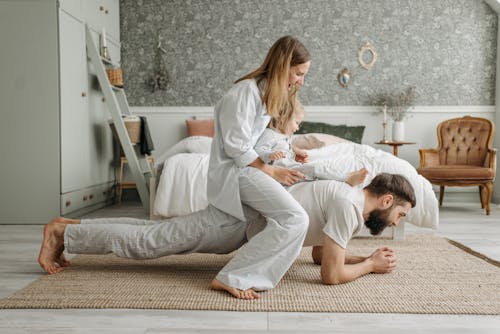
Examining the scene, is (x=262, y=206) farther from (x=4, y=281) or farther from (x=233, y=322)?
(x=4, y=281)

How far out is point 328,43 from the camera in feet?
18.8

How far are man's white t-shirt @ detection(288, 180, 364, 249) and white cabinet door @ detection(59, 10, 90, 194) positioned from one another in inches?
97.4

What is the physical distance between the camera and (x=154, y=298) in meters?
1.99

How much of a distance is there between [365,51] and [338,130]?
998 mm

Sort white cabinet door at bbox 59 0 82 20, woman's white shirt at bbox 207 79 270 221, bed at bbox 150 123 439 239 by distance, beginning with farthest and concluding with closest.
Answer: white cabinet door at bbox 59 0 82 20 → bed at bbox 150 123 439 239 → woman's white shirt at bbox 207 79 270 221

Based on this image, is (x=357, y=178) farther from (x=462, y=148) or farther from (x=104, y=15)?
(x=104, y=15)

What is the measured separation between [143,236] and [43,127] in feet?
7.33

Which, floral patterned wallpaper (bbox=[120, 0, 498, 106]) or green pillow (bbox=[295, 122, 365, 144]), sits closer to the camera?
green pillow (bbox=[295, 122, 365, 144])

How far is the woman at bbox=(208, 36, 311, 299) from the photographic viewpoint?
2.05m

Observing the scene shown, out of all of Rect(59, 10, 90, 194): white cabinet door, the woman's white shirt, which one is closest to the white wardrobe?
Rect(59, 10, 90, 194): white cabinet door

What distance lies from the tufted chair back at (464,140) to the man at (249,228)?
347 centimetres

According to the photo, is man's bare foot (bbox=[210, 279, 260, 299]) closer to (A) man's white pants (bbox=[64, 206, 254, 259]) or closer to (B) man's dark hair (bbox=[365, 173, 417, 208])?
(A) man's white pants (bbox=[64, 206, 254, 259])

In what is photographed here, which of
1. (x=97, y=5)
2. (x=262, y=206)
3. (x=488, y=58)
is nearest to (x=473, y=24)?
(x=488, y=58)

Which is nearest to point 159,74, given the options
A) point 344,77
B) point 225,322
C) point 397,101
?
point 344,77
